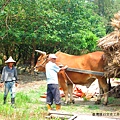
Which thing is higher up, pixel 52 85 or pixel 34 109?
pixel 52 85

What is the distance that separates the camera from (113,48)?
8469 mm

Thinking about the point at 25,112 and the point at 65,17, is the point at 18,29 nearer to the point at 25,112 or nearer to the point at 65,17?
the point at 65,17

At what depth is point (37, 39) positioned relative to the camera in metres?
17.3

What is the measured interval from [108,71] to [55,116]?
8.03ft

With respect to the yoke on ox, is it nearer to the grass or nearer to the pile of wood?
the grass

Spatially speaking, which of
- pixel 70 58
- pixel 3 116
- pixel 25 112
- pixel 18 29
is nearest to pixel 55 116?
pixel 25 112

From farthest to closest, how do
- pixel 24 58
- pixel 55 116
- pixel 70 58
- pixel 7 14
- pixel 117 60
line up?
pixel 24 58
pixel 7 14
pixel 70 58
pixel 117 60
pixel 55 116

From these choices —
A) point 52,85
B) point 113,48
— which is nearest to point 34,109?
point 52,85

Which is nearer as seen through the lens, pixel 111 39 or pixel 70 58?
pixel 111 39

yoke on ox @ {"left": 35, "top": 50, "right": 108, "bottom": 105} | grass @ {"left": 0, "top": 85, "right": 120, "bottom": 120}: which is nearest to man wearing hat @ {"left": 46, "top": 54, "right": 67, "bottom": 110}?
grass @ {"left": 0, "top": 85, "right": 120, "bottom": 120}

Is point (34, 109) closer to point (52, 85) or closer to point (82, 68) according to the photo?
point (52, 85)

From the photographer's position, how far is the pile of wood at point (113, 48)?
27.4 feet

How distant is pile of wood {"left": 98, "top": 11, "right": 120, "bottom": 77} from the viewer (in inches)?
329

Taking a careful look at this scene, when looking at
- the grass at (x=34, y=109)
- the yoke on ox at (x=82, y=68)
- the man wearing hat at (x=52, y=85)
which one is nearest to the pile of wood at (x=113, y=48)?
the yoke on ox at (x=82, y=68)
